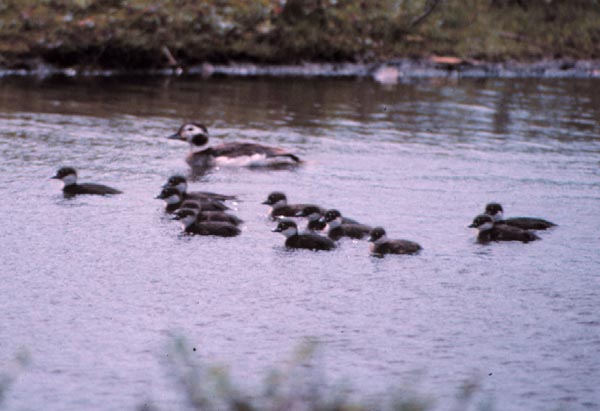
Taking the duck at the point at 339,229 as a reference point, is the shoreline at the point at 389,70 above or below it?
below

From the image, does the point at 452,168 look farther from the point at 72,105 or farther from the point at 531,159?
the point at 72,105

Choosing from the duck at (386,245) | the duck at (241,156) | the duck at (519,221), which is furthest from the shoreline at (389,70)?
the duck at (386,245)

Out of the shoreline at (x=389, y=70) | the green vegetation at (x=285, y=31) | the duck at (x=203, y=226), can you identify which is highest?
the green vegetation at (x=285, y=31)

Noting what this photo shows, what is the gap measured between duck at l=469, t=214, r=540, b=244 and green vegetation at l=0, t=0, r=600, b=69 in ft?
50.9

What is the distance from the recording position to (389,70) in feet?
91.9

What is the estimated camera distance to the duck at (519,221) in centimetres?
1184

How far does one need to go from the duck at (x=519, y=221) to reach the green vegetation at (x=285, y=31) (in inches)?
594

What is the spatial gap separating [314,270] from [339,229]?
1.20 metres

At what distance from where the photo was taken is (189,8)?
27.1m

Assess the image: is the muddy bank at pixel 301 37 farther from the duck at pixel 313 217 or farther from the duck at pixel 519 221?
the duck at pixel 519 221

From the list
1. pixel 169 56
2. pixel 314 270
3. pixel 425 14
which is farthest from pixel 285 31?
pixel 314 270

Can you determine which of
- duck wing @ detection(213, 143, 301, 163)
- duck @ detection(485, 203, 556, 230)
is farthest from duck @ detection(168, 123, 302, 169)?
duck @ detection(485, 203, 556, 230)

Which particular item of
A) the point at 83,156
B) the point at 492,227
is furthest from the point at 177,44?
the point at 492,227

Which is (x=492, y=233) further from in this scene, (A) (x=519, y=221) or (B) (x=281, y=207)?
(B) (x=281, y=207)
